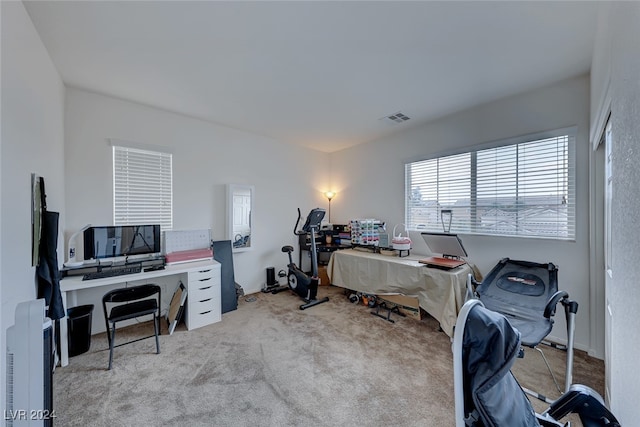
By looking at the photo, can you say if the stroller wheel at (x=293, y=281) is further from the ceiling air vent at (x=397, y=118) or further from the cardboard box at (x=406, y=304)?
the ceiling air vent at (x=397, y=118)

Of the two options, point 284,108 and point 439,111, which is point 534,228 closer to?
point 439,111

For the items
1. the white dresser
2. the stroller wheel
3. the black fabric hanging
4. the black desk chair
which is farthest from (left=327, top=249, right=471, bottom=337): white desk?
the black fabric hanging

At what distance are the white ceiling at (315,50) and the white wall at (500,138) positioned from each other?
0.20 m

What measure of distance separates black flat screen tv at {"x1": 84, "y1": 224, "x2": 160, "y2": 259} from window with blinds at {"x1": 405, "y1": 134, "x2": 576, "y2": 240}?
367 centimetres

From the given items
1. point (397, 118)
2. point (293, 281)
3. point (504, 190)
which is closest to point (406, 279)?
point (504, 190)

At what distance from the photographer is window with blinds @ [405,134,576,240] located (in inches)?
100

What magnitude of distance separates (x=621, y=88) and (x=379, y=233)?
3166 mm

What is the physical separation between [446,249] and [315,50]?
2601 mm

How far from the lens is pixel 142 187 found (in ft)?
10.2

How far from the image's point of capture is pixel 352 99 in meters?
2.90

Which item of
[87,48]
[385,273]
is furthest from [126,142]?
[385,273]

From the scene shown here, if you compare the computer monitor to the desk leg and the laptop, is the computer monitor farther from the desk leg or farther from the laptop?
the desk leg

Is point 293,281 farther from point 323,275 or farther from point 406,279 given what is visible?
point 406,279

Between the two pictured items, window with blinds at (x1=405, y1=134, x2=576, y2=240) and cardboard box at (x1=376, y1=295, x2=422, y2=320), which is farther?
cardboard box at (x1=376, y1=295, x2=422, y2=320)
